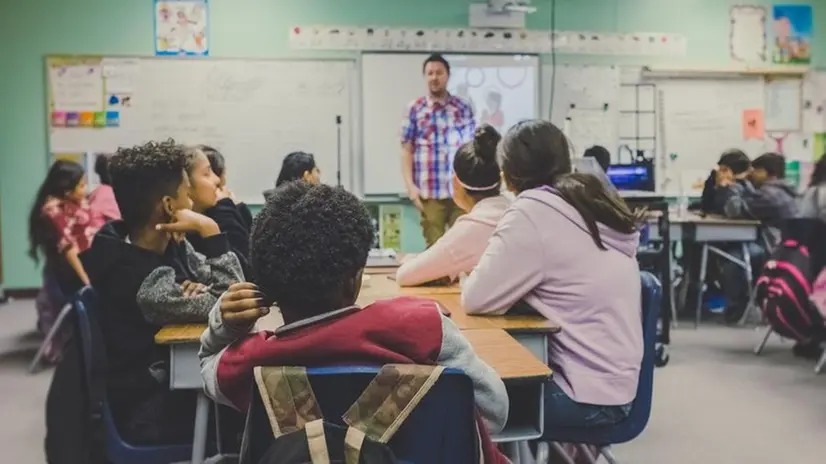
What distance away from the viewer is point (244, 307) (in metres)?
1.32

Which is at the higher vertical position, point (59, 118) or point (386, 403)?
point (59, 118)

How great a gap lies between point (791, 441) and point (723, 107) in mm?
4431

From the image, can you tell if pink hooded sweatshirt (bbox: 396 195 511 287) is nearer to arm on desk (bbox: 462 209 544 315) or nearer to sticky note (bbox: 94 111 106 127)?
arm on desk (bbox: 462 209 544 315)

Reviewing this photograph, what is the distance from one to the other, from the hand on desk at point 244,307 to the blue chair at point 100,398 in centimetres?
74

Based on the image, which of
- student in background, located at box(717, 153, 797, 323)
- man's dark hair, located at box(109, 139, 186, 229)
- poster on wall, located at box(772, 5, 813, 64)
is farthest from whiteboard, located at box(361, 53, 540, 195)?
man's dark hair, located at box(109, 139, 186, 229)

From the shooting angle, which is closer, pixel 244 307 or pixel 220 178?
pixel 244 307

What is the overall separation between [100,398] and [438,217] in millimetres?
2904

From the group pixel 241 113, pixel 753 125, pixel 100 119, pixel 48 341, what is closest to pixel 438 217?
pixel 48 341

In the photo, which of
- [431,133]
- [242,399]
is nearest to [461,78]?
[431,133]

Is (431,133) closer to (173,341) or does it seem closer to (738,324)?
(738,324)

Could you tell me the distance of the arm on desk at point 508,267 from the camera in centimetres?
208

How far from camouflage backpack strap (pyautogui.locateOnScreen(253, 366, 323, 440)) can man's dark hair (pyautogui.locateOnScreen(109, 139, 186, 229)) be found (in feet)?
3.71

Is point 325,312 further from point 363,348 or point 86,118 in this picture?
point 86,118

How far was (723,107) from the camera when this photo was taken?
7148 mm
